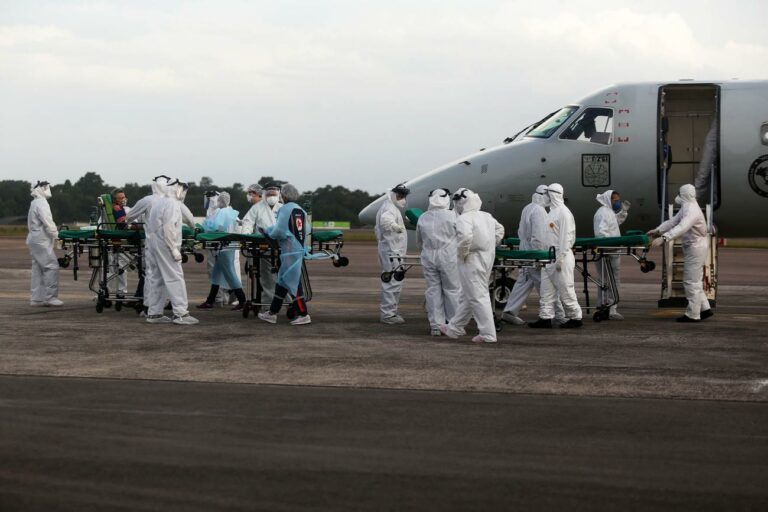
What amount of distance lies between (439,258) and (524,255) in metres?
1.29

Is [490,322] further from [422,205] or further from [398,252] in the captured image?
[422,205]

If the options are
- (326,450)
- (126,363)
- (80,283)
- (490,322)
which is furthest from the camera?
(80,283)

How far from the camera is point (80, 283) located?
27.2m

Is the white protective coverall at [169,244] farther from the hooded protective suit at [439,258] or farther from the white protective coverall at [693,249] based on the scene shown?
the white protective coverall at [693,249]

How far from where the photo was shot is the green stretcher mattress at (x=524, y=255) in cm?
1559

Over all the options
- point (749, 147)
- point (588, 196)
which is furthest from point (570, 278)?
point (749, 147)

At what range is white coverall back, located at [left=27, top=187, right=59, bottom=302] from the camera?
19844 mm

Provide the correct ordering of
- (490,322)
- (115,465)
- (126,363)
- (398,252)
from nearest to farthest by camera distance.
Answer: (115,465) → (126,363) → (490,322) → (398,252)

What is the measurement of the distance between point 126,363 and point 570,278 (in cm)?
719

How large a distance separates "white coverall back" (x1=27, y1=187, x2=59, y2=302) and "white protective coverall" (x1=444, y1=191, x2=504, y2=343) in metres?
8.84

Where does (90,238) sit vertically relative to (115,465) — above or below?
above

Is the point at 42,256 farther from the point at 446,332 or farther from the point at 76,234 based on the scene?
the point at 446,332

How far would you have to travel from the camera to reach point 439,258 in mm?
15500

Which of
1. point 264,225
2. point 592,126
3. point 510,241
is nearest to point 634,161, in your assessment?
point 592,126
